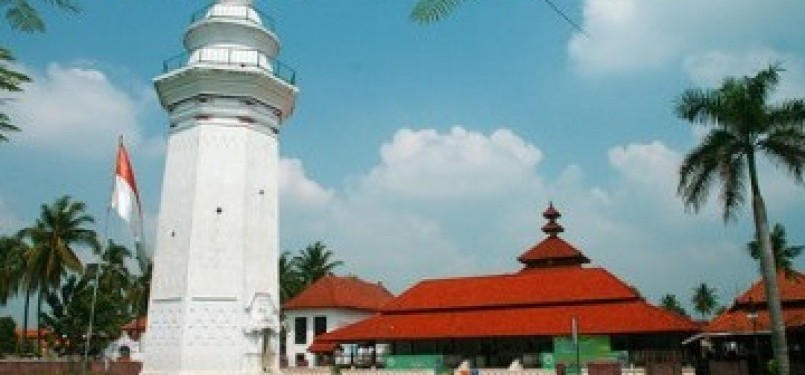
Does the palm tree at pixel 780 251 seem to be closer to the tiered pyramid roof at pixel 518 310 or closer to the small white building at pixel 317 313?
the tiered pyramid roof at pixel 518 310

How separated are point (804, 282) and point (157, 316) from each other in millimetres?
28204

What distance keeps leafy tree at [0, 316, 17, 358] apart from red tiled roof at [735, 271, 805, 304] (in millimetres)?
62117

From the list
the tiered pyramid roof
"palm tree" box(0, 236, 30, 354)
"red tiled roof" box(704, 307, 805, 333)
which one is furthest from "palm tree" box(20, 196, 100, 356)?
"red tiled roof" box(704, 307, 805, 333)

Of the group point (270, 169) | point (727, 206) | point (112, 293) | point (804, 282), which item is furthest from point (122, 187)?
point (112, 293)

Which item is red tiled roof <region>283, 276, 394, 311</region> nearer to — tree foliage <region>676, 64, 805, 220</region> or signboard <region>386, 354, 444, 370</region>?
signboard <region>386, 354, 444, 370</region>

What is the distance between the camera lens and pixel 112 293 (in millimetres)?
58062

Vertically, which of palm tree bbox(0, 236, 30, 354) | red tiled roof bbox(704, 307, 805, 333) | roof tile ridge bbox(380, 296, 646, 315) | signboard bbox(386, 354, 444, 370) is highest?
palm tree bbox(0, 236, 30, 354)

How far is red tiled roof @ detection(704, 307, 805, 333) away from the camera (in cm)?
3188

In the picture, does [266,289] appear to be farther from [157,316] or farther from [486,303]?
[486,303]

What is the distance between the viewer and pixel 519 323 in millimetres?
35094

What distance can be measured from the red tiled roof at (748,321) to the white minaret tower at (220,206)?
64.2 feet

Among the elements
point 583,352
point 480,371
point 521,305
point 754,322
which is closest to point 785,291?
point 754,322

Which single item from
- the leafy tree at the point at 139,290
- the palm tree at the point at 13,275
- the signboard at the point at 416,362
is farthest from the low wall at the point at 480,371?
the leafy tree at the point at 139,290

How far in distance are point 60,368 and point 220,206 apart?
75.4 ft
